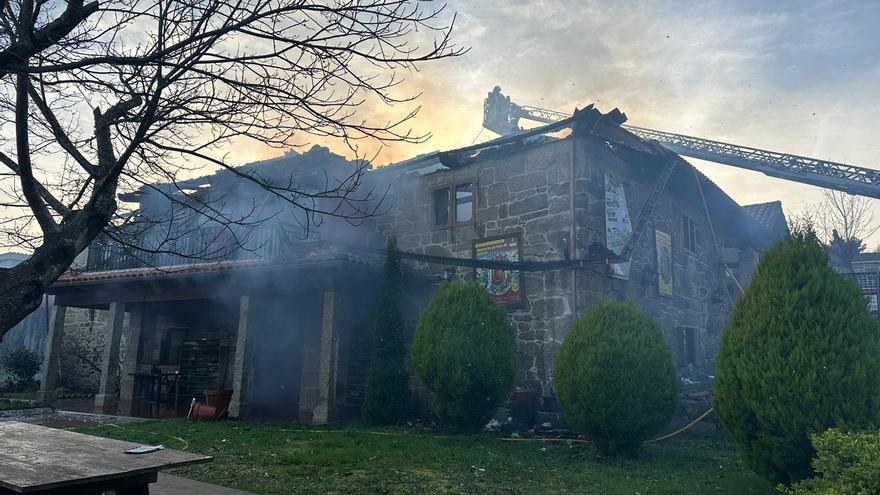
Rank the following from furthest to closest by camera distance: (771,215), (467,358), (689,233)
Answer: (771,215), (689,233), (467,358)

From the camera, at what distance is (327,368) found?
1187 cm

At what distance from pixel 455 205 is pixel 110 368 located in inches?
367

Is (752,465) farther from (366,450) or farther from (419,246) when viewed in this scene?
(419,246)

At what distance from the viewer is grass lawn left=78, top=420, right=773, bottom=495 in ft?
21.2

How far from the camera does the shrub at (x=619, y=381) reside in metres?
7.88

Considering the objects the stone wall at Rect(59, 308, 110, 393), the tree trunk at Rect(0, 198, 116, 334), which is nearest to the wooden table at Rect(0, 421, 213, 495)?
the tree trunk at Rect(0, 198, 116, 334)

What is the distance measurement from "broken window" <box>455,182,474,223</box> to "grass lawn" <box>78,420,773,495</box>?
5100mm

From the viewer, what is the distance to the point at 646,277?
13328mm

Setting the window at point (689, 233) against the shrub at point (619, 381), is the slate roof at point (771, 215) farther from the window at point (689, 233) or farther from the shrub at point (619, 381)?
the shrub at point (619, 381)

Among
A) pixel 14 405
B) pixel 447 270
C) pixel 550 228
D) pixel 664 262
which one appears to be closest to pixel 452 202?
pixel 447 270

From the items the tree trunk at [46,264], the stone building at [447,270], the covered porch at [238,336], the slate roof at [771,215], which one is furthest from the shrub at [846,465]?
the slate roof at [771,215]

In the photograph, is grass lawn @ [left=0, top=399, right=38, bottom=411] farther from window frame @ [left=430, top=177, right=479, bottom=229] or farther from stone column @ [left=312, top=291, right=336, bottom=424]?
window frame @ [left=430, top=177, right=479, bottom=229]

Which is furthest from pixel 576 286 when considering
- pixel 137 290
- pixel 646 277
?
pixel 137 290

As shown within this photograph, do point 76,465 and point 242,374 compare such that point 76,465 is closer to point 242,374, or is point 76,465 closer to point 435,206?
point 242,374
